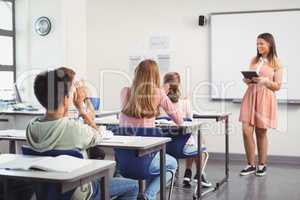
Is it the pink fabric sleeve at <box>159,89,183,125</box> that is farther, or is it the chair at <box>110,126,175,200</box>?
the pink fabric sleeve at <box>159,89,183,125</box>

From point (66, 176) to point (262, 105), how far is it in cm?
379

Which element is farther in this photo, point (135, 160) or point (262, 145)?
point (262, 145)

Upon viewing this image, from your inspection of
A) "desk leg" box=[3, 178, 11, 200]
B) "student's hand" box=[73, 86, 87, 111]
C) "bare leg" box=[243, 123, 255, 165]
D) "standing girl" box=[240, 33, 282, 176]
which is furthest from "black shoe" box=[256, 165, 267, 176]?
"desk leg" box=[3, 178, 11, 200]

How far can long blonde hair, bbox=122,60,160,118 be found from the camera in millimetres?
3451

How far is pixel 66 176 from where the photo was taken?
1.88 m

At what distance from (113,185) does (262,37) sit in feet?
10.5

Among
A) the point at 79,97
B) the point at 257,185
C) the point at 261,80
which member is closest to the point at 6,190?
the point at 79,97

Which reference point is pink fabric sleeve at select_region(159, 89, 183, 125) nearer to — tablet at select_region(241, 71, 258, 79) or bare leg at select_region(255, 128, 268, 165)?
tablet at select_region(241, 71, 258, 79)

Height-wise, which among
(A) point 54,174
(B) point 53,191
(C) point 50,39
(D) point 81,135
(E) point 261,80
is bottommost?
(B) point 53,191

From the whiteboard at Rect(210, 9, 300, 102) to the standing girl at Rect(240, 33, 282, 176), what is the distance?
92 centimetres

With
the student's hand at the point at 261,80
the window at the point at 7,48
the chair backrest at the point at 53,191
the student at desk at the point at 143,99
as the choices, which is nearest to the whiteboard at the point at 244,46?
the student's hand at the point at 261,80

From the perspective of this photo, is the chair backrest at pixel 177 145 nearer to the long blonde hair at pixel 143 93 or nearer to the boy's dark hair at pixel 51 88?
the long blonde hair at pixel 143 93

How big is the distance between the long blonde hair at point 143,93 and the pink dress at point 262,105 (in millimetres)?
2132

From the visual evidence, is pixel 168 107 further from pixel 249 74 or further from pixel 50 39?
pixel 50 39
